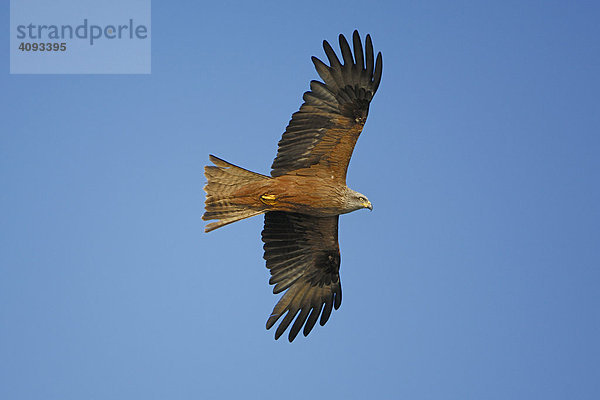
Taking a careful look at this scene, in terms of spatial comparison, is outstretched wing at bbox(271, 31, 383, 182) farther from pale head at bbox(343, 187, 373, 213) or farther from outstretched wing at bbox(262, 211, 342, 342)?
outstretched wing at bbox(262, 211, 342, 342)

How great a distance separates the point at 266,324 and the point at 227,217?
1.61 meters

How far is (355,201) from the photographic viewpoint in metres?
10.2

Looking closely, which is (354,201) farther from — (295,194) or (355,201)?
(295,194)

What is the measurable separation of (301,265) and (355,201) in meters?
1.30

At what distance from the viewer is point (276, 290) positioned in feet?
36.3

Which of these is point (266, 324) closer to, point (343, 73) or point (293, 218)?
point (293, 218)

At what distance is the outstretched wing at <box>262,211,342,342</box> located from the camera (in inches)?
429

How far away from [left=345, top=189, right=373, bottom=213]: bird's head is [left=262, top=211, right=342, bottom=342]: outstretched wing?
608 mm

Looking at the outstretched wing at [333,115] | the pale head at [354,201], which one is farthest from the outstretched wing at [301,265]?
the outstretched wing at [333,115]

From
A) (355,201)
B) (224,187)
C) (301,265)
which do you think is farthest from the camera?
(301,265)

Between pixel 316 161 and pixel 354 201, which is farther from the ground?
pixel 316 161

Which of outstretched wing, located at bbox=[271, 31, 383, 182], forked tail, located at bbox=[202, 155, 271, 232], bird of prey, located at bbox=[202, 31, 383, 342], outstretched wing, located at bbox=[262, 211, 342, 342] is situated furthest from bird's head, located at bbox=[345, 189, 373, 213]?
forked tail, located at bbox=[202, 155, 271, 232]

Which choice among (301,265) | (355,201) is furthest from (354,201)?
(301,265)

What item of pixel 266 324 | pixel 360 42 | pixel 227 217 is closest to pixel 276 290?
pixel 266 324
